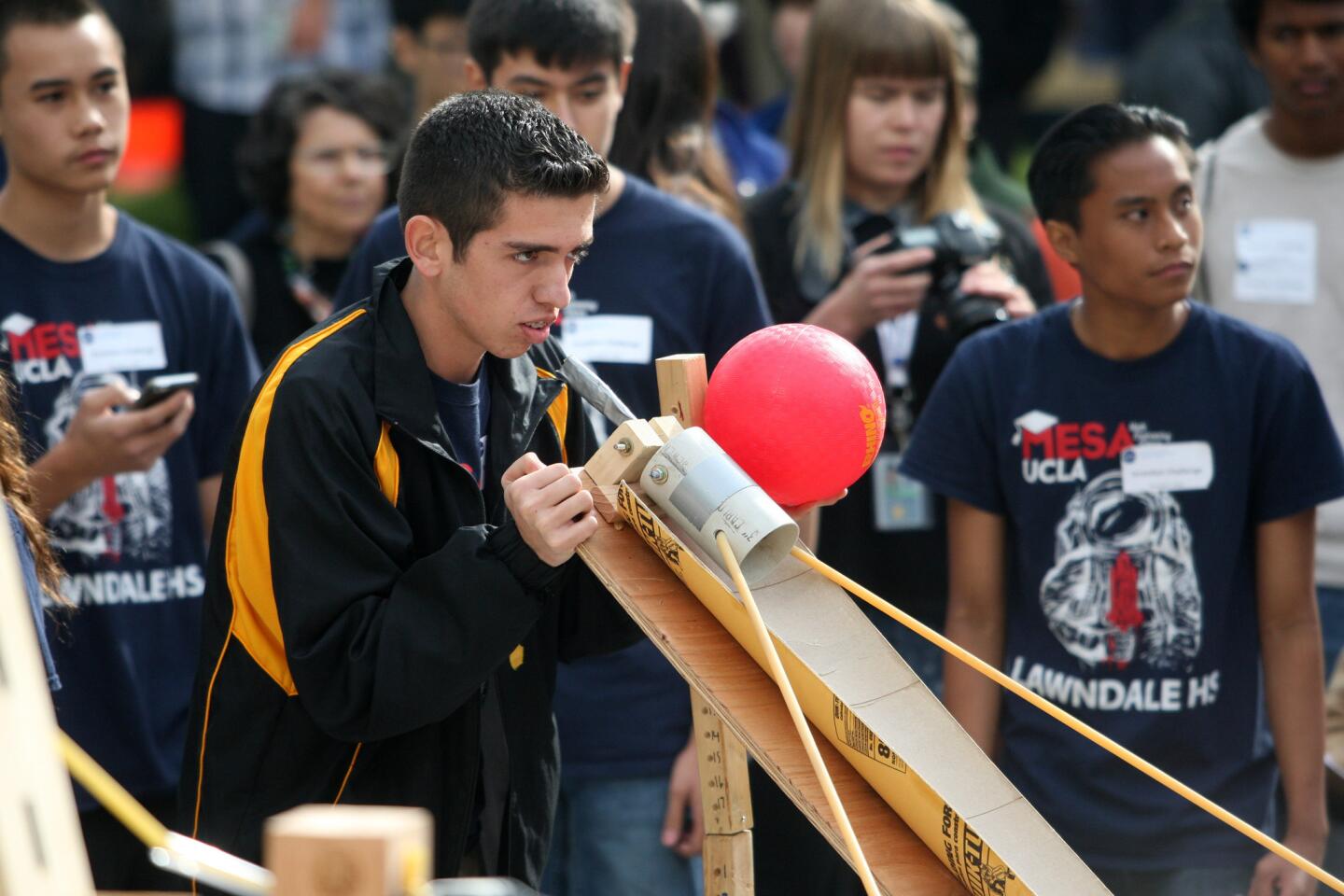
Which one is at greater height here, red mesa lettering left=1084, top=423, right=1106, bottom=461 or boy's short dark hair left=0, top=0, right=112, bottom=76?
boy's short dark hair left=0, top=0, right=112, bottom=76

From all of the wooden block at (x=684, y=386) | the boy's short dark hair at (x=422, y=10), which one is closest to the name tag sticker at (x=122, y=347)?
the wooden block at (x=684, y=386)

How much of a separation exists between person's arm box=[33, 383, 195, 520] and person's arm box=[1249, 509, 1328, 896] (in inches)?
81.2

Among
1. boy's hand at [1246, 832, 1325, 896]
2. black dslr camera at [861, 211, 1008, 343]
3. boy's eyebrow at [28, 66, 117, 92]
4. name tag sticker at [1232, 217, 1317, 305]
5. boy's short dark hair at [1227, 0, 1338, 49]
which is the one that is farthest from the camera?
boy's short dark hair at [1227, 0, 1338, 49]

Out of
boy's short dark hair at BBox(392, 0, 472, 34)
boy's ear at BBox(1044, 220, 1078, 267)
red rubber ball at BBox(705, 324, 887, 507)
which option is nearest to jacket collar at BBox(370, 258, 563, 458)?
red rubber ball at BBox(705, 324, 887, 507)

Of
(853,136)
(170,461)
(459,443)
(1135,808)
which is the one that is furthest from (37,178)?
(1135,808)

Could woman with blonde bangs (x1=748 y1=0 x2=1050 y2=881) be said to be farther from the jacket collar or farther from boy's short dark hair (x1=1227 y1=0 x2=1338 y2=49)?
the jacket collar

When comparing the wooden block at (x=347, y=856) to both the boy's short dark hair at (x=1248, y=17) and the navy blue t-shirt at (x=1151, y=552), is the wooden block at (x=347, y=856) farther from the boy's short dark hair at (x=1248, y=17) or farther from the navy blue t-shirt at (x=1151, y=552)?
the boy's short dark hair at (x=1248, y=17)

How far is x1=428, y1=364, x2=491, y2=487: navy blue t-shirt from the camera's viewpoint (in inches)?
91.4

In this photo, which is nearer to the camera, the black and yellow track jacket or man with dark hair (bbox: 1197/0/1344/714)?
the black and yellow track jacket

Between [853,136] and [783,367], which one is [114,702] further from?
[853,136]

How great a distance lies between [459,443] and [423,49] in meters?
3.13

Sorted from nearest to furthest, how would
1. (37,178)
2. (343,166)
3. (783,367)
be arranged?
(783,367)
(37,178)
(343,166)

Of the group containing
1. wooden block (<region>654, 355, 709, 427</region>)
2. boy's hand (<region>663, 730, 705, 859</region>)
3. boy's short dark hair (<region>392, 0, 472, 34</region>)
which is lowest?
boy's hand (<region>663, 730, 705, 859</region>)

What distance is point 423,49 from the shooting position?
517cm
